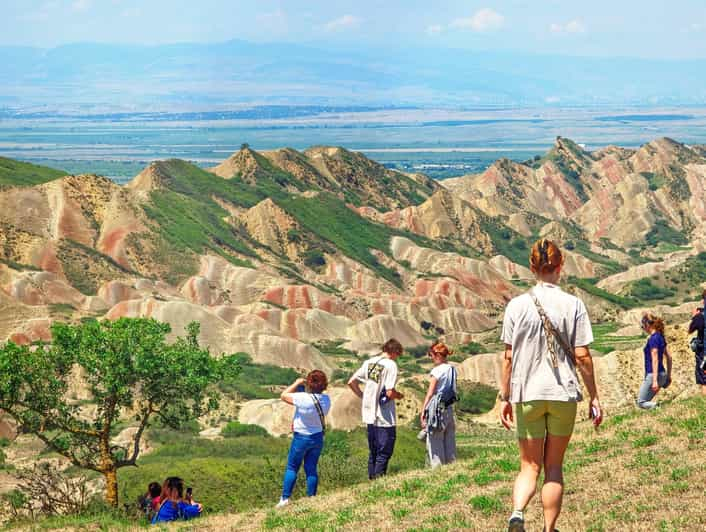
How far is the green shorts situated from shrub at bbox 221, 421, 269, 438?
128 feet

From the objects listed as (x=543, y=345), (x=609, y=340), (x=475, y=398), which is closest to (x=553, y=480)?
(x=543, y=345)

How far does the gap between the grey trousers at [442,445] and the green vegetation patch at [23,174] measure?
93573mm

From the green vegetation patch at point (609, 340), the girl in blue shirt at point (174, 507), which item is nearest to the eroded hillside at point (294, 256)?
the green vegetation patch at point (609, 340)

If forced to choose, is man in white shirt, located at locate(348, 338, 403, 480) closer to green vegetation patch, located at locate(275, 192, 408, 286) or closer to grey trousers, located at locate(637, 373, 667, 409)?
grey trousers, located at locate(637, 373, 667, 409)

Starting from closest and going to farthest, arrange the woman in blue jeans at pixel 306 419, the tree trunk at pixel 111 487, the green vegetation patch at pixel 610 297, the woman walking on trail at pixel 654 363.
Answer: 1. the woman in blue jeans at pixel 306 419
2. the woman walking on trail at pixel 654 363
3. the tree trunk at pixel 111 487
4. the green vegetation patch at pixel 610 297

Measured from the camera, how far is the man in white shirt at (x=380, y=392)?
650 inches

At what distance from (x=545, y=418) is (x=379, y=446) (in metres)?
6.50

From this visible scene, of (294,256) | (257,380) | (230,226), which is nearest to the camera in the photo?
(257,380)

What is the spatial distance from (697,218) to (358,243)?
84883mm

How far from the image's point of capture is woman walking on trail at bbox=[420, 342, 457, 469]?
16.8 metres

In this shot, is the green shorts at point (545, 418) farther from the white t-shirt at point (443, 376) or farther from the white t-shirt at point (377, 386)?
the white t-shirt at point (443, 376)

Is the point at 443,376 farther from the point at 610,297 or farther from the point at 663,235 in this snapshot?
the point at 663,235

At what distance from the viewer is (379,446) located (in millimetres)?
17109

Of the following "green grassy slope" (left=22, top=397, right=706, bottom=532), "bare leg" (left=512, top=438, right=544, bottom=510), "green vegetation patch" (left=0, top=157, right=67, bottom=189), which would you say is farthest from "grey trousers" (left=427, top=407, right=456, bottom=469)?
"green vegetation patch" (left=0, top=157, right=67, bottom=189)
